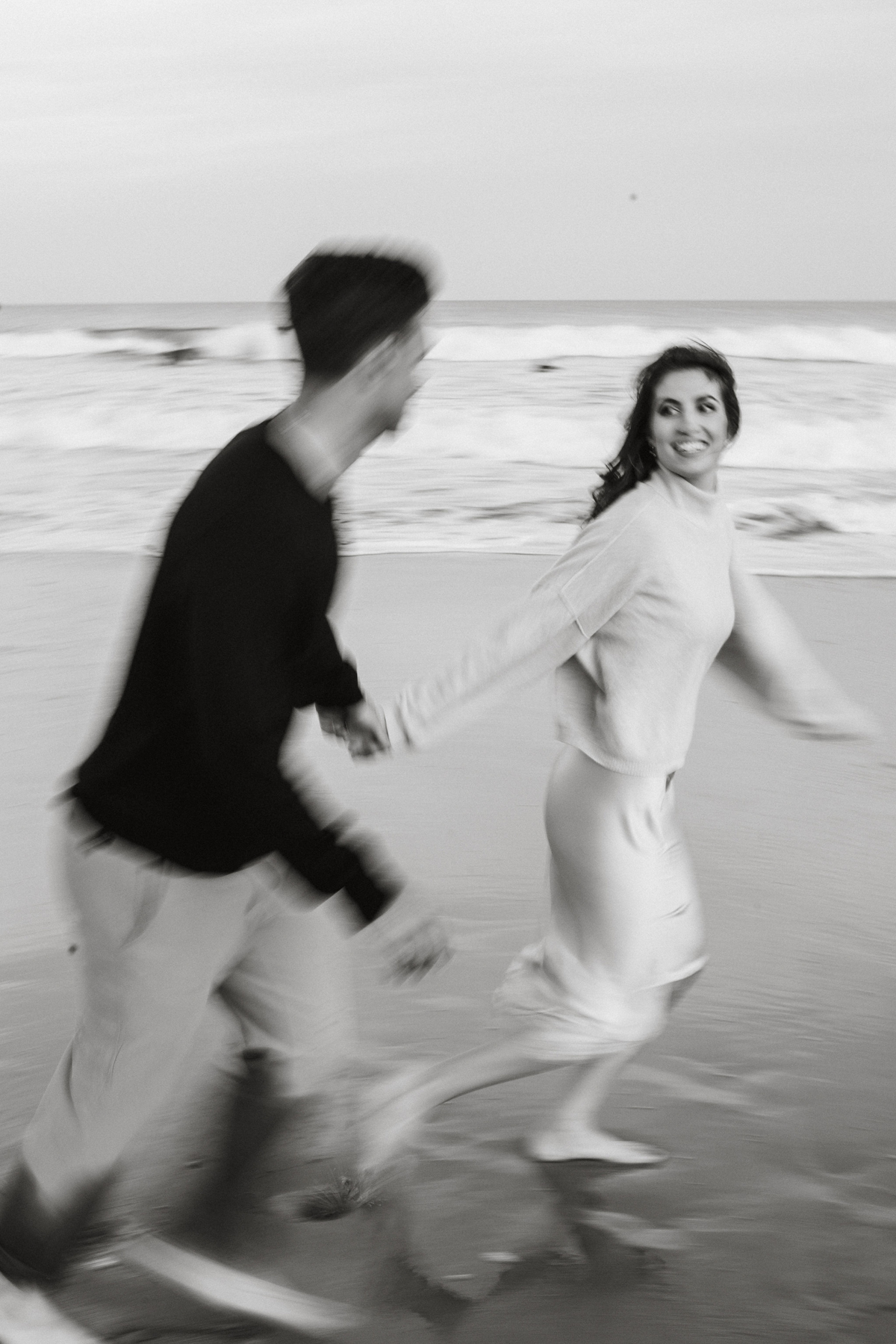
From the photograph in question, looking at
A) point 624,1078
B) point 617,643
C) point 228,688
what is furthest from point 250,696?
point 624,1078

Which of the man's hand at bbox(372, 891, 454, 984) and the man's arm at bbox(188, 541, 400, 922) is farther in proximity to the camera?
the man's hand at bbox(372, 891, 454, 984)

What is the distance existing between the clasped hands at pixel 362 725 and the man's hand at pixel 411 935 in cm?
52

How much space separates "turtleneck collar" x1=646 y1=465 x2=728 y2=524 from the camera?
2527 mm

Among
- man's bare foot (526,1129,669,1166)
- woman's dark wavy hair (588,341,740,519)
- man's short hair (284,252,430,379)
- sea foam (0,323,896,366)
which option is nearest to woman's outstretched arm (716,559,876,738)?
woman's dark wavy hair (588,341,740,519)

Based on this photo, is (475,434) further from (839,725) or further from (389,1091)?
(389,1091)

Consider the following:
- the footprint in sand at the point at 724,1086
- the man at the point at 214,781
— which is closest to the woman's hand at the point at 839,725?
the footprint in sand at the point at 724,1086

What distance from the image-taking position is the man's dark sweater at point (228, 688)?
1.75 meters

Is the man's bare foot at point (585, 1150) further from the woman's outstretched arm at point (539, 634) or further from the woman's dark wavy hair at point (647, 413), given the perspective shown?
the woman's dark wavy hair at point (647, 413)

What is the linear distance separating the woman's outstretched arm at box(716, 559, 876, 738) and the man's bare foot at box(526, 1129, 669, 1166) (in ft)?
2.82

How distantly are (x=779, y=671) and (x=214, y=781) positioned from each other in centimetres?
125

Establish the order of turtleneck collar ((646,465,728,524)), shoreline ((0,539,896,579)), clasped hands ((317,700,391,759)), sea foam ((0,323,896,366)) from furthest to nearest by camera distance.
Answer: sea foam ((0,323,896,366)) → shoreline ((0,539,896,579)) → turtleneck collar ((646,465,728,524)) → clasped hands ((317,700,391,759))

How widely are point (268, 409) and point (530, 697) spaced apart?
54.2ft

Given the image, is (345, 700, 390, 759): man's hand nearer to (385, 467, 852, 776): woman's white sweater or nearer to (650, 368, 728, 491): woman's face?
(385, 467, 852, 776): woman's white sweater

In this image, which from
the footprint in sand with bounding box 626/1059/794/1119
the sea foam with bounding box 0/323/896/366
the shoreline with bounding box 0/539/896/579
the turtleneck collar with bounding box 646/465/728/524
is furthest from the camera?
the sea foam with bounding box 0/323/896/366
